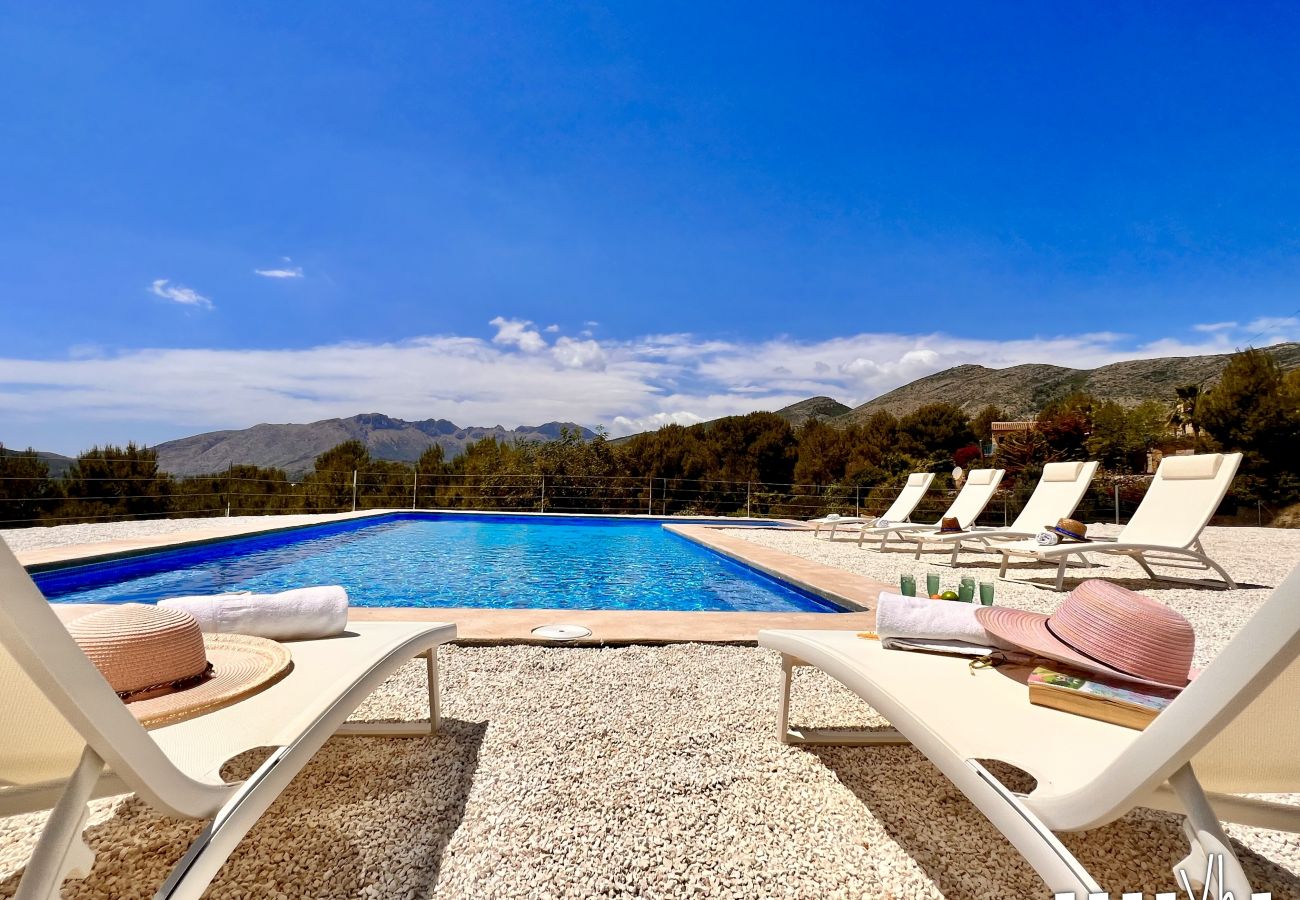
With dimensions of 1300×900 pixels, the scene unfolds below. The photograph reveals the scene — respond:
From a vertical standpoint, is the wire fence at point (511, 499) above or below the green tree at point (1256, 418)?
below

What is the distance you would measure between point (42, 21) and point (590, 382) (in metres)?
11.6

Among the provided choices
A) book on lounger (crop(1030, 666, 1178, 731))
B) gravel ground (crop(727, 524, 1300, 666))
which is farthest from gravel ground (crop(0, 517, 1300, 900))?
gravel ground (crop(727, 524, 1300, 666))

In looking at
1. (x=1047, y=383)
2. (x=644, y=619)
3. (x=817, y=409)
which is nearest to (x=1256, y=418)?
(x=644, y=619)

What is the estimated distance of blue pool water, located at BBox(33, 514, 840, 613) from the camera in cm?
509

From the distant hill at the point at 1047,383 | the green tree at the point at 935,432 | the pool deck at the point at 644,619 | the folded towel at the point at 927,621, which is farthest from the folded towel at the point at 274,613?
the distant hill at the point at 1047,383

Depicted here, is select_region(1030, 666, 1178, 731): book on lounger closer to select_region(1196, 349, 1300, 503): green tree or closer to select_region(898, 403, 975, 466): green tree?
select_region(1196, 349, 1300, 503): green tree

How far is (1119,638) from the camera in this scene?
4.36ft

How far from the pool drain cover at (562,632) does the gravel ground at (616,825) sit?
677 mm

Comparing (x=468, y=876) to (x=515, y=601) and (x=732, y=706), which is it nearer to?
(x=732, y=706)

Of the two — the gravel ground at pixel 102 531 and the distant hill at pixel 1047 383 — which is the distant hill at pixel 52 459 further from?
the distant hill at pixel 1047 383

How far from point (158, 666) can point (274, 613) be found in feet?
1.90

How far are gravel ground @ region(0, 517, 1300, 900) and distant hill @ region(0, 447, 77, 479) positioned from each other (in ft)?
37.5

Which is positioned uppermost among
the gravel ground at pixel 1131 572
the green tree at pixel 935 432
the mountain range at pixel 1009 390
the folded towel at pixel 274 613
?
the mountain range at pixel 1009 390

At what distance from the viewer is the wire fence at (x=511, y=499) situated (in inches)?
436
